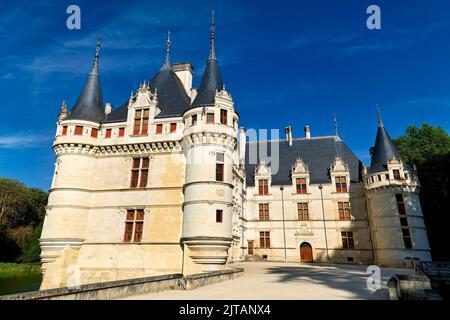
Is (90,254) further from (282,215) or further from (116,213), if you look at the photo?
(282,215)

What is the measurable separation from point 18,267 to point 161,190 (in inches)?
1103

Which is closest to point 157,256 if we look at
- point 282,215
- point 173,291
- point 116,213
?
point 116,213

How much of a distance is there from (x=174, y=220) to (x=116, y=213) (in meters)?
3.74

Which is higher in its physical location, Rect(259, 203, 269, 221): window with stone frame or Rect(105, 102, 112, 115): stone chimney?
Rect(105, 102, 112, 115): stone chimney

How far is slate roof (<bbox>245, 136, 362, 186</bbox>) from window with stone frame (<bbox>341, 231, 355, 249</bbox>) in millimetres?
5020

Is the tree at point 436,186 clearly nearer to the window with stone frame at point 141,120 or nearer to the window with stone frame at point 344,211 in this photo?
the window with stone frame at point 344,211

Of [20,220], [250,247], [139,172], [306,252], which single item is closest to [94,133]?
[139,172]

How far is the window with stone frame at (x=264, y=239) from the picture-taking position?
27.5 meters

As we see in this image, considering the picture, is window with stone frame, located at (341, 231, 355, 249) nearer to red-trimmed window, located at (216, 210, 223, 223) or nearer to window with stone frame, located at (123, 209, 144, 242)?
red-trimmed window, located at (216, 210, 223, 223)

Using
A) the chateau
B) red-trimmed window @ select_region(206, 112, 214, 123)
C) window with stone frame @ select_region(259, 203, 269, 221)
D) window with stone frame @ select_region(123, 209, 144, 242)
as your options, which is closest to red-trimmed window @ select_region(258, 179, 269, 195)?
window with stone frame @ select_region(259, 203, 269, 221)

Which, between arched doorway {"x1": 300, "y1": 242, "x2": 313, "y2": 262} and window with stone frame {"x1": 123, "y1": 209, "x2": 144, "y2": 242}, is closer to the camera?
window with stone frame {"x1": 123, "y1": 209, "x2": 144, "y2": 242}

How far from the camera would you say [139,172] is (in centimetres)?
1752

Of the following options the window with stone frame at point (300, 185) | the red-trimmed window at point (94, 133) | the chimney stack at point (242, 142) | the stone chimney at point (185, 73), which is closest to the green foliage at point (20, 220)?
the red-trimmed window at point (94, 133)

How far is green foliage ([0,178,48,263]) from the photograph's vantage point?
35656mm
